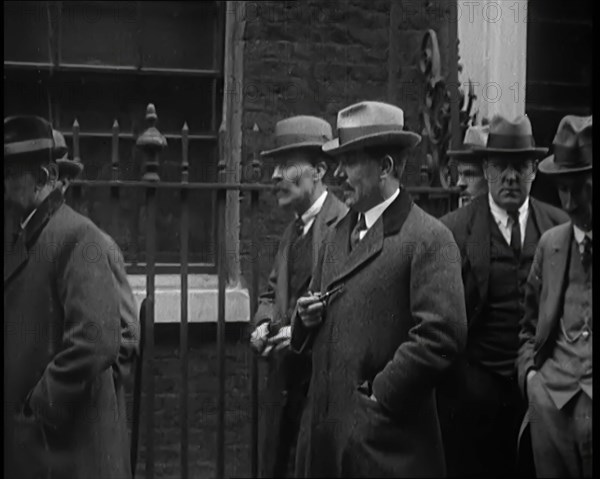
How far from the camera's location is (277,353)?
4.54 meters

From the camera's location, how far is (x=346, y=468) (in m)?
4.14

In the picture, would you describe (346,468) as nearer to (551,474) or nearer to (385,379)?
(385,379)

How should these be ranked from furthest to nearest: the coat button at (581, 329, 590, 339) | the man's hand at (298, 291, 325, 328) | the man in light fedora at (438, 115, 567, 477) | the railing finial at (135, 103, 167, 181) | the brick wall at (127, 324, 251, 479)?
the brick wall at (127, 324, 251, 479) → the railing finial at (135, 103, 167, 181) → the man in light fedora at (438, 115, 567, 477) → the man's hand at (298, 291, 325, 328) → the coat button at (581, 329, 590, 339)

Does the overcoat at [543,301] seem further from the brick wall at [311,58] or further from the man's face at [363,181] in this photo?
the brick wall at [311,58]

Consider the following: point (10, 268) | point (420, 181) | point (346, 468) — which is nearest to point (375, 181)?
point (420, 181)

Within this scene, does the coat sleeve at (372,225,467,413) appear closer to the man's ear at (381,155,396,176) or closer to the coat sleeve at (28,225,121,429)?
the man's ear at (381,155,396,176)

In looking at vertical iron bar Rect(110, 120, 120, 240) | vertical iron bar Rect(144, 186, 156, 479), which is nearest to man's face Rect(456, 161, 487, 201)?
vertical iron bar Rect(144, 186, 156, 479)

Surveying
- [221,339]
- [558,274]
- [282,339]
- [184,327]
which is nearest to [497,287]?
[558,274]

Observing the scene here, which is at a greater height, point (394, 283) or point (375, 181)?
point (375, 181)

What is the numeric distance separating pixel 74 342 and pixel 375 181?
3.99ft

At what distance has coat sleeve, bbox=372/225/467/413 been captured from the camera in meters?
4.02

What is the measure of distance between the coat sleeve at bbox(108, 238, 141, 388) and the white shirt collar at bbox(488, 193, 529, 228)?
4.62 ft

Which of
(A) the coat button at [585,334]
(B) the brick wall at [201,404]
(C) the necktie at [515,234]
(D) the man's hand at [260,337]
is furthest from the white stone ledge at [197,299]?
(A) the coat button at [585,334]

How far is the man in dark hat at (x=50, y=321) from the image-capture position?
420 centimetres
